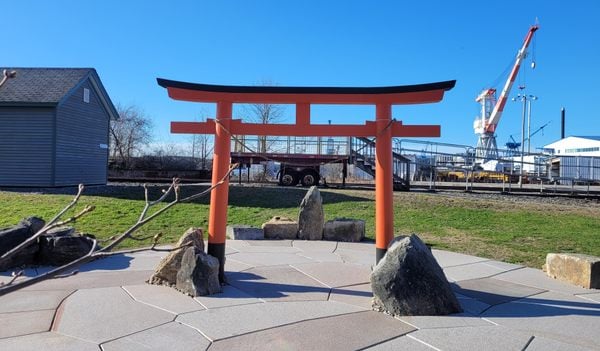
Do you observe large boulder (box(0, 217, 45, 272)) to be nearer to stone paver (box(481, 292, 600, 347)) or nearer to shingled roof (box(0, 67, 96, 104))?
stone paver (box(481, 292, 600, 347))

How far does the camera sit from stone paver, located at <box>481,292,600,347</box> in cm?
386

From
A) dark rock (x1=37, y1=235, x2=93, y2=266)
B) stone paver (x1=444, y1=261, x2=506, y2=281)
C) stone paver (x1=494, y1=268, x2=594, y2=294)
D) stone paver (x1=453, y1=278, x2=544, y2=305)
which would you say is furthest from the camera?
dark rock (x1=37, y1=235, x2=93, y2=266)

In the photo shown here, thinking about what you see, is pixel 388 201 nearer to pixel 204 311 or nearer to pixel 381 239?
pixel 381 239

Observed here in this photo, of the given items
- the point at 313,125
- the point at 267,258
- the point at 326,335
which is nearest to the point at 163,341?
the point at 326,335

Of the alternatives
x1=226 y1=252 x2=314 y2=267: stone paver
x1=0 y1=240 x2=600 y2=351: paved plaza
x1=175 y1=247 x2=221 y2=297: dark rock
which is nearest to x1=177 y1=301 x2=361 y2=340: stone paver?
x1=0 y1=240 x2=600 y2=351: paved plaza

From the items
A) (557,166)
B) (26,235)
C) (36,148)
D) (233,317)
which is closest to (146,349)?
(233,317)

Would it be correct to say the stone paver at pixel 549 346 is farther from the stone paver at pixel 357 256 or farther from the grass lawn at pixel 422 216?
the grass lawn at pixel 422 216

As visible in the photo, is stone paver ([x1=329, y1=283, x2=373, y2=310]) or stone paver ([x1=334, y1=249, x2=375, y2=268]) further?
stone paver ([x1=334, y1=249, x2=375, y2=268])

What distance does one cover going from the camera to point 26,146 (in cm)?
1861

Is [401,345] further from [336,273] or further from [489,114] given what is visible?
[489,114]

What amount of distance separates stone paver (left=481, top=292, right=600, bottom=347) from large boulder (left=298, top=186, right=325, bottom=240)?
4.66 m

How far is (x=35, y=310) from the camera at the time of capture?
418cm

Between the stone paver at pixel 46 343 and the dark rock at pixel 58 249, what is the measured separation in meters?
3.07

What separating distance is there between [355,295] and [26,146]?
18.3m
